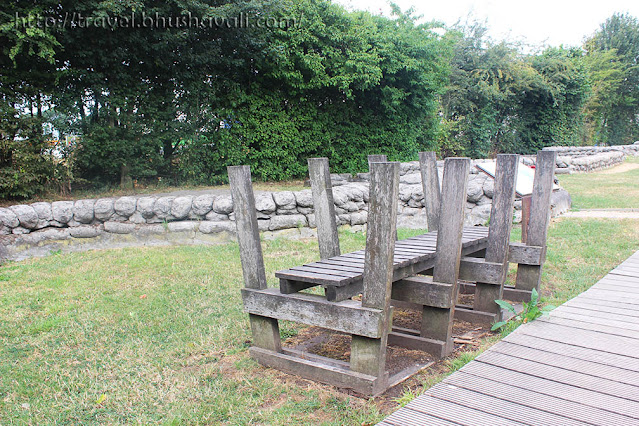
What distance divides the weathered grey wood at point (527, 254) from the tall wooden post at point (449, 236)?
1.30 meters

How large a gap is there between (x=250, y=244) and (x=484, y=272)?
1847mm

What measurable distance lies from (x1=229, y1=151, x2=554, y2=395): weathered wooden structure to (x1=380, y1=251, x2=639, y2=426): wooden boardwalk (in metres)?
0.39

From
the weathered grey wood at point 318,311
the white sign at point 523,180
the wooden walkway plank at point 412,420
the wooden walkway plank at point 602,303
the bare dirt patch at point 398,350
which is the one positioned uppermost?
the white sign at point 523,180

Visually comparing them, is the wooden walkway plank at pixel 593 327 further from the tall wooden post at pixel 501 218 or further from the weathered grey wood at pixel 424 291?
the weathered grey wood at pixel 424 291

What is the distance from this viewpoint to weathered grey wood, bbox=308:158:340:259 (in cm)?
354

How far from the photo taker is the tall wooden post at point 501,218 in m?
3.60

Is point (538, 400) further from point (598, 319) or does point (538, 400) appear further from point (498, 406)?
point (598, 319)

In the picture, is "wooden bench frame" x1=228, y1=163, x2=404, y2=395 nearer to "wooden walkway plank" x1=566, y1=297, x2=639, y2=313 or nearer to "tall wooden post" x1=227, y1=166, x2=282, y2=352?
"tall wooden post" x1=227, y1=166, x2=282, y2=352

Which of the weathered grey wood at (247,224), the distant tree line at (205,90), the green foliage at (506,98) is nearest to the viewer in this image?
the weathered grey wood at (247,224)

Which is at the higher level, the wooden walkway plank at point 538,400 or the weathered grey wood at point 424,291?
the weathered grey wood at point 424,291

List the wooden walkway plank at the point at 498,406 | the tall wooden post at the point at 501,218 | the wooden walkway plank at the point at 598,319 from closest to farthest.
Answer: the wooden walkway plank at the point at 498,406 < the wooden walkway plank at the point at 598,319 < the tall wooden post at the point at 501,218

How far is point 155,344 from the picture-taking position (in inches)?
137

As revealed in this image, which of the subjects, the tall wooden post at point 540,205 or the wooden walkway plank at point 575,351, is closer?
the wooden walkway plank at point 575,351

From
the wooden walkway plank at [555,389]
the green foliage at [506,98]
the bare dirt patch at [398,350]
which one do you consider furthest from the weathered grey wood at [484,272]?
the green foliage at [506,98]
